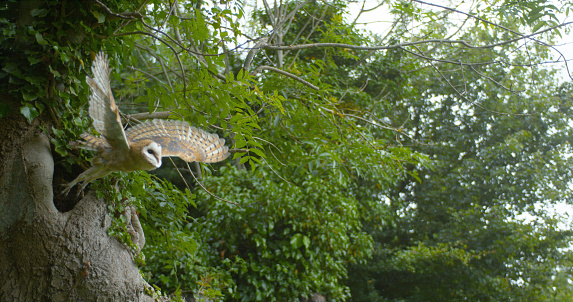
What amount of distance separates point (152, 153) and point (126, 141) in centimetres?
11

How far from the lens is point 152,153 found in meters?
1.71

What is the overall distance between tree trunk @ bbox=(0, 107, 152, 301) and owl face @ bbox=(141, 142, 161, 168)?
0.49 meters

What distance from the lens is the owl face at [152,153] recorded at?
1668mm

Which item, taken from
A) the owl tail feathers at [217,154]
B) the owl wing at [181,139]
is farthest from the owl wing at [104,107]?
the owl tail feathers at [217,154]

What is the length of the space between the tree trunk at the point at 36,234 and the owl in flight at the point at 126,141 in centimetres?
14

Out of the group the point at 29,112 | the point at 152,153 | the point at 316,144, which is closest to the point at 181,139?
the point at 152,153

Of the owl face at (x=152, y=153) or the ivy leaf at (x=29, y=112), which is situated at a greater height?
the owl face at (x=152, y=153)

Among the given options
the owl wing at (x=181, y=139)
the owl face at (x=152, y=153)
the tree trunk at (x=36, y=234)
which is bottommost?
the tree trunk at (x=36, y=234)

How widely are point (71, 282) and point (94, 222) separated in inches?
11.1

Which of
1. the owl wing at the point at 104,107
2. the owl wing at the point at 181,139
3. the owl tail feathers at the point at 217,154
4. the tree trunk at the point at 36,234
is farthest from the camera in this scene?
the owl tail feathers at the point at 217,154

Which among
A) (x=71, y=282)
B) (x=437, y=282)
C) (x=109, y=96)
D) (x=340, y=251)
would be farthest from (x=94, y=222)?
(x=437, y=282)

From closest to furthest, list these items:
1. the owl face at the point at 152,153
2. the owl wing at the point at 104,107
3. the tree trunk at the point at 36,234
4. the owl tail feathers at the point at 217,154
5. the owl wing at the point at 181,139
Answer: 1. the owl wing at the point at 104,107
2. the owl face at the point at 152,153
3. the tree trunk at the point at 36,234
4. the owl wing at the point at 181,139
5. the owl tail feathers at the point at 217,154

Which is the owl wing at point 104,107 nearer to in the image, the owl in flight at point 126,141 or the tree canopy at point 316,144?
the owl in flight at point 126,141

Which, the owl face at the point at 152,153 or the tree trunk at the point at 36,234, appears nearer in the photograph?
the owl face at the point at 152,153
